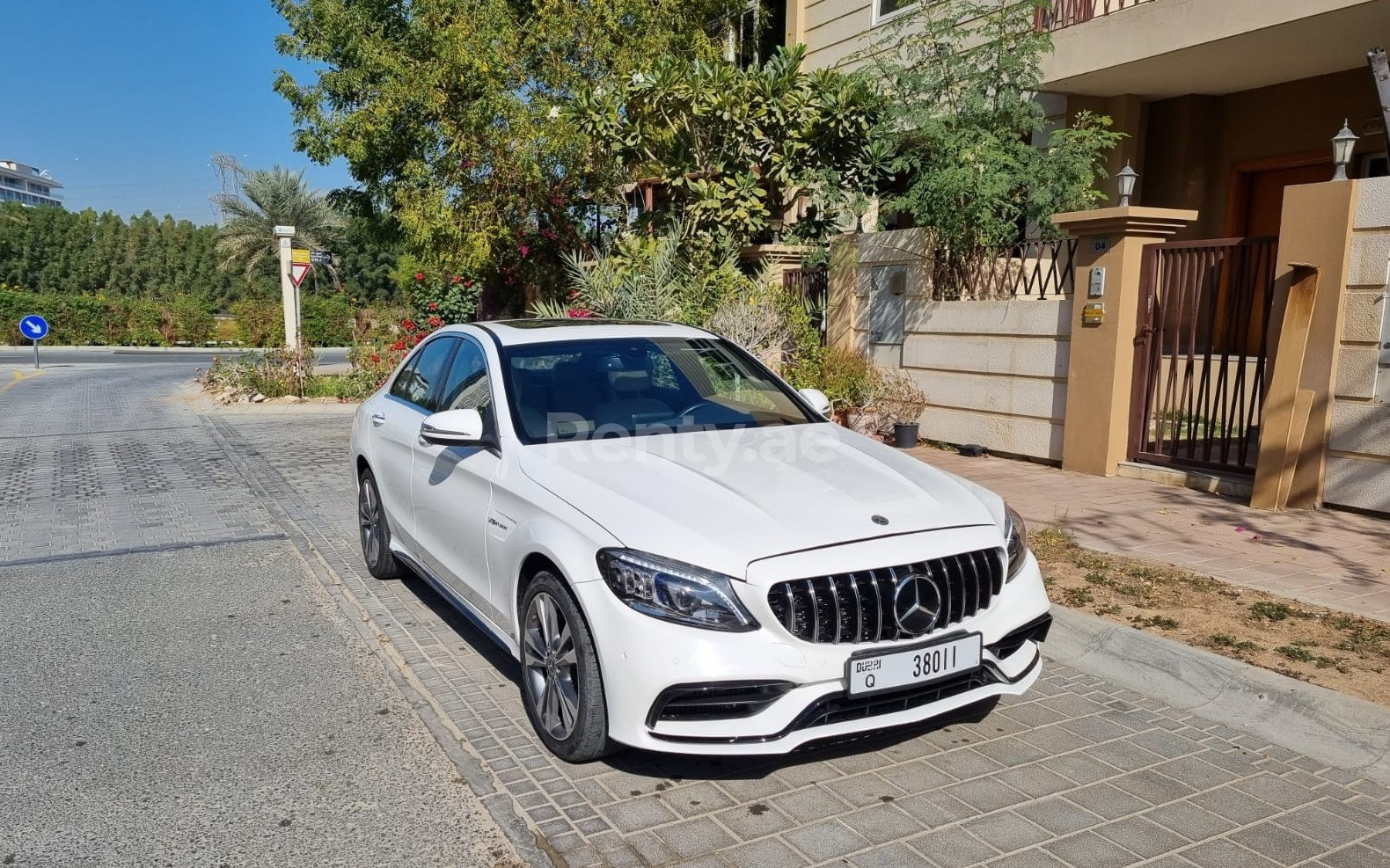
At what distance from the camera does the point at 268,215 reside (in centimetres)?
3872

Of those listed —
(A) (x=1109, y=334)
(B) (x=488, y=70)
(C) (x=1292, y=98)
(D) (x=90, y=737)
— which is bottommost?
(D) (x=90, y=737)

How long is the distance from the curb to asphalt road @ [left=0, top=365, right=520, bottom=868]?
9.66 feet

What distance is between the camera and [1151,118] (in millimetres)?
13156

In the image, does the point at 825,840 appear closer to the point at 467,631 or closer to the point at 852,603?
the point at 852,603

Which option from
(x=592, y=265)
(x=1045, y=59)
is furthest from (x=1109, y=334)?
(x=592, y=265)

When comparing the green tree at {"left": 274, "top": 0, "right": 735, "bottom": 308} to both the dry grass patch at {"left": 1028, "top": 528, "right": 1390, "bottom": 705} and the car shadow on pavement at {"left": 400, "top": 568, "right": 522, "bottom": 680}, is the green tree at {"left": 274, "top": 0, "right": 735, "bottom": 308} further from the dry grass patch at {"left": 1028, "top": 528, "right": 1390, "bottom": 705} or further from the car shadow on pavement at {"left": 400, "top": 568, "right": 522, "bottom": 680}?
the dry grass patch at {"left": 1028, "top": 528, "right": 1390, "bottom": 705}

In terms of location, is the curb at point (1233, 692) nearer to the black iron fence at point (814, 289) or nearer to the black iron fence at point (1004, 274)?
the black iron fence at point (1004, 274)

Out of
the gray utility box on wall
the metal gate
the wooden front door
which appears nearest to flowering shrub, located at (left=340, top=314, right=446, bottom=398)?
the gray utility box on wall

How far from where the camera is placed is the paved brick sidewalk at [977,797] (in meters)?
3.15

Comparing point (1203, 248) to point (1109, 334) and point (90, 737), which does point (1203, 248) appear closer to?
point (1109, 334)

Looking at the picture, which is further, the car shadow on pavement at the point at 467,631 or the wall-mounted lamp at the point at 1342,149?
the wall-mounted lamp at the point at 1342,149

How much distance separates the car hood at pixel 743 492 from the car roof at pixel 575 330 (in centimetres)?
89

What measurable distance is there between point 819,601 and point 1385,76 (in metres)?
7.39

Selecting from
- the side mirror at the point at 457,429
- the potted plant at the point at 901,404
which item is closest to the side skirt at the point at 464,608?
the side mirror at the point at 457,429
